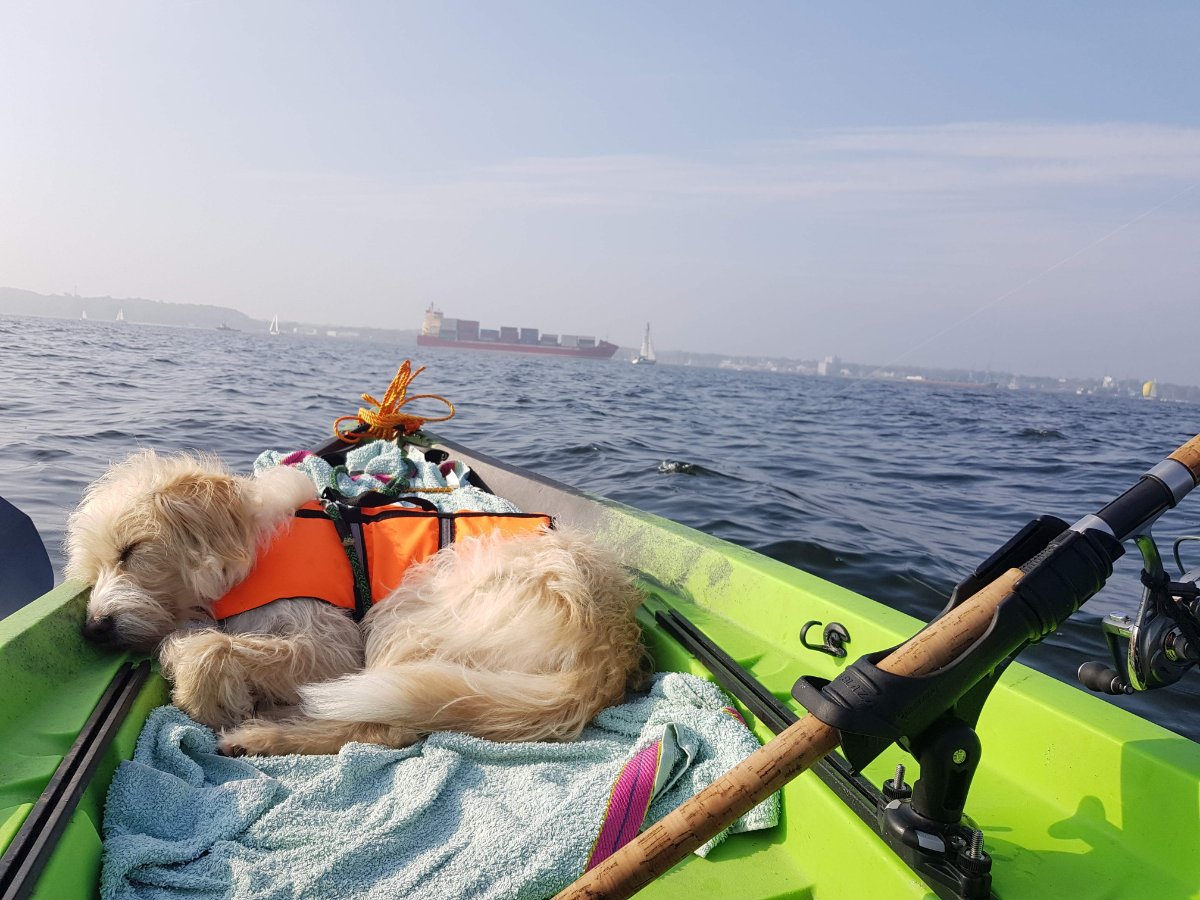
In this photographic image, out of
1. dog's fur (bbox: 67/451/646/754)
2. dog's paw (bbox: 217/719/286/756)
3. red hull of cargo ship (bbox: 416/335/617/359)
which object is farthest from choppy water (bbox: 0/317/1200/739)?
red hull of cargo ship (bbox: 416/335/617/359)

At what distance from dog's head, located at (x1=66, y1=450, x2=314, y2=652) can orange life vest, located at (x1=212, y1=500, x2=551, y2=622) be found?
9cm

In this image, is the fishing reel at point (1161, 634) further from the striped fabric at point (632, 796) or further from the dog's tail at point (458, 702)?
the dog's tail at point (458, 702)

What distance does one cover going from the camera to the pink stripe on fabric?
1820 millimetres

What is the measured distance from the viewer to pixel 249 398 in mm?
12172

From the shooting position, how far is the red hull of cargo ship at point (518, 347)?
8525 cm

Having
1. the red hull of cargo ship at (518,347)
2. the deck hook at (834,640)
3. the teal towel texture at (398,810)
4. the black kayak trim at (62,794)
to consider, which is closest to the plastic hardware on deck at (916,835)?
the teal towel texture at (398,810)

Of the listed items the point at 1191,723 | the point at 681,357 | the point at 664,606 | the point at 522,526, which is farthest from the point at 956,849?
the point at 681,357

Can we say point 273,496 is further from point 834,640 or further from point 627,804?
point 834,640

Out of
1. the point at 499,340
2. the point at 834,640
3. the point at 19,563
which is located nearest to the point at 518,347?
the point at 499,340

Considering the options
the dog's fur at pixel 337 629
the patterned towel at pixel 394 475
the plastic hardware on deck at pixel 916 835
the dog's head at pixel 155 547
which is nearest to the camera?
the plastic hardware on deck at pixel 916 835

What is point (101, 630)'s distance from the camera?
2.41 metres

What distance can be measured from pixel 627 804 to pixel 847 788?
579mm

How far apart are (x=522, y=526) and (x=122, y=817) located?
66.1 inches

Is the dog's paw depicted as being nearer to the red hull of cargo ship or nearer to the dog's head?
the dog's head
